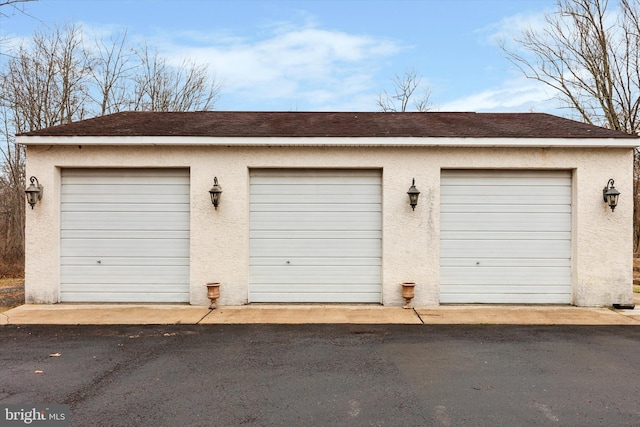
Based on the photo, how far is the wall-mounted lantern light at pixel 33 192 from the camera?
713 cm

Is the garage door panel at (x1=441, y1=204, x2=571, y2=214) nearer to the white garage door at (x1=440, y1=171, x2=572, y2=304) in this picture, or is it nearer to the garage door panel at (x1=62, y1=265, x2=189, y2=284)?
the white garage door at (x1=440, y1=171, x2=572, y2=304)

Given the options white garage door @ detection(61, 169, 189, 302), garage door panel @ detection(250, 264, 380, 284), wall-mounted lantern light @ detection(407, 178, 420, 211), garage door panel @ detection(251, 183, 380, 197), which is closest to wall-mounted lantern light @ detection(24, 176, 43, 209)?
white garage door @ detection(61, 169, 189, 302)

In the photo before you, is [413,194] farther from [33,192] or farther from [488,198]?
[33,192]

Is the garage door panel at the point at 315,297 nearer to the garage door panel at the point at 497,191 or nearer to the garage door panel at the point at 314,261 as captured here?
the garage door panel at the point at 314,261

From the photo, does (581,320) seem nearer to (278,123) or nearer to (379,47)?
(278,123)

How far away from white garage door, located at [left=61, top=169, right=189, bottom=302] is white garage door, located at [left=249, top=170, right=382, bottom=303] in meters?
1.45

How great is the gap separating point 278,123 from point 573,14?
15.6 metres

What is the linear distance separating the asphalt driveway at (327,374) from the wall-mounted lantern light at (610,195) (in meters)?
2.30

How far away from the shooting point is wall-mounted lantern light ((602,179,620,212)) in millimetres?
6988

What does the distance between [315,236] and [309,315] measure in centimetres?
156

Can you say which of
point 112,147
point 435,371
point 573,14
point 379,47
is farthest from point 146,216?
point 573,14

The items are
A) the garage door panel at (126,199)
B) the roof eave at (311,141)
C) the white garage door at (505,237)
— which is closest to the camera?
the roof eave at (311,141)

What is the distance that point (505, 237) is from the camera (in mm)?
7504

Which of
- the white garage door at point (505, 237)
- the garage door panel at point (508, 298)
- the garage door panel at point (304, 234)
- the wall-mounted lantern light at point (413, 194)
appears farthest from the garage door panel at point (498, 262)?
the garage door panel at point (304, 234)
